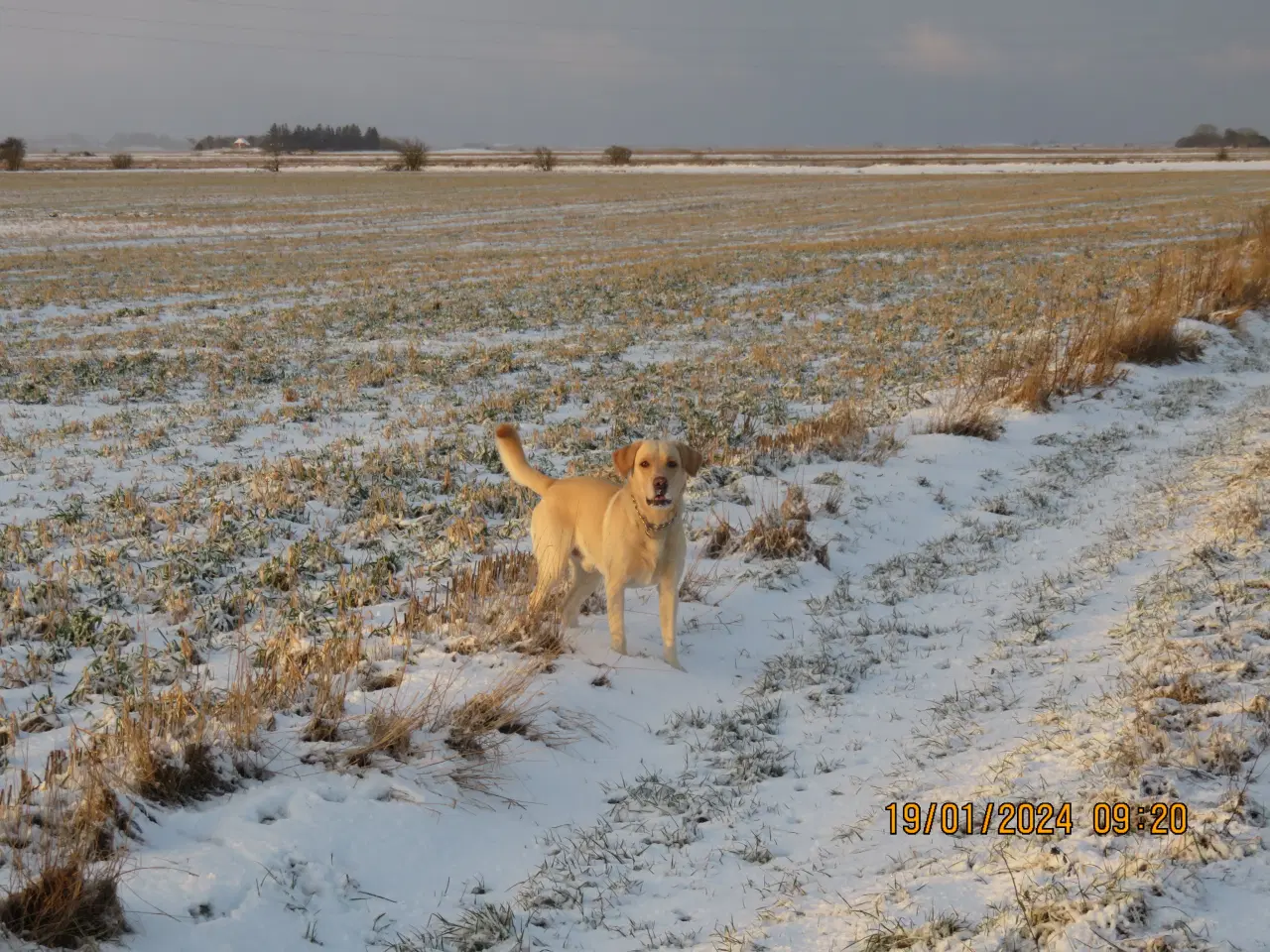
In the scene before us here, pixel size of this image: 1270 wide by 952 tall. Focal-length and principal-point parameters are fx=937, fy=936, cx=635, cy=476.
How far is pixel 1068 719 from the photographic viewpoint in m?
4.26

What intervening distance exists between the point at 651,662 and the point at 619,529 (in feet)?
2.94

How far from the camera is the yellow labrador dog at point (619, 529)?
5.16 metres

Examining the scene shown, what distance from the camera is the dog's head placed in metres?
5.07

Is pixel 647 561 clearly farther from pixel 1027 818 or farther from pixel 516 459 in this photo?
pixel 1027 818

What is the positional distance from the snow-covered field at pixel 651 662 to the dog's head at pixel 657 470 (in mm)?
1041

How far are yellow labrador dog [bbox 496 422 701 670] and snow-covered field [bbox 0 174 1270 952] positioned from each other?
356 mm

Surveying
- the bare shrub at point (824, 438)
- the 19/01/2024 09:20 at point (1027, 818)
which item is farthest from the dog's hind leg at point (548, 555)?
the bare shrub at point (824, 438)

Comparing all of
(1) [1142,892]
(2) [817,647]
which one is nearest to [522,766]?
(2) [817,647]

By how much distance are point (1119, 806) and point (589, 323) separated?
52.2 feet

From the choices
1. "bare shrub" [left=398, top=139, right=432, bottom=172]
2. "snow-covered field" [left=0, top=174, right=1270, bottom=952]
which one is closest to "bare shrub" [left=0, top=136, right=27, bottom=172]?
"bare shrub" [left=398, top=139, right=432, bottom=172]

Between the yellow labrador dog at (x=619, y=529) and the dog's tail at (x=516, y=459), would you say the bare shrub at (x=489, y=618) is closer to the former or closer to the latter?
the yellow labrador dog at (x=619, y=529)

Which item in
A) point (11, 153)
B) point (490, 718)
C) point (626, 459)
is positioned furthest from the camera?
point (11, 153)

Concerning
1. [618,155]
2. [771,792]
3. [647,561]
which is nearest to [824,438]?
[647,561]

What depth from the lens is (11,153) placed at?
293ft
